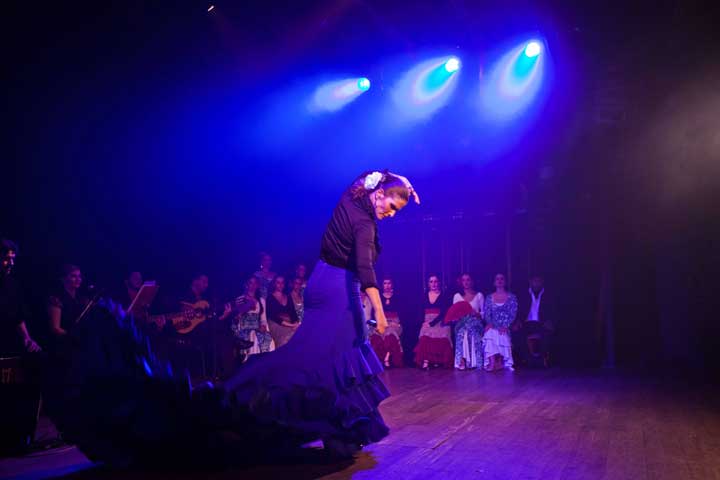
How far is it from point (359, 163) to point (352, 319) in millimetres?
7743

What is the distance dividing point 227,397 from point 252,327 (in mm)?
5762

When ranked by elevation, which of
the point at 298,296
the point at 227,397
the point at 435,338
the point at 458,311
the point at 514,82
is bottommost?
the point at 435,338

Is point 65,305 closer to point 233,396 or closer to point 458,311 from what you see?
point 233,396

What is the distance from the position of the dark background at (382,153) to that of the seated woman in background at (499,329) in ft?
5.00

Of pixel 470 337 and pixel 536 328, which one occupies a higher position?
pixel 536 328

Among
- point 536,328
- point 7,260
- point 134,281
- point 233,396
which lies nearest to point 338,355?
point 233,396

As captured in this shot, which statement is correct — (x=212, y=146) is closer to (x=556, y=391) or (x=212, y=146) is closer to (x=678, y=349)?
(x=556, y=391)

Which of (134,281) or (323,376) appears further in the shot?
(134,281)

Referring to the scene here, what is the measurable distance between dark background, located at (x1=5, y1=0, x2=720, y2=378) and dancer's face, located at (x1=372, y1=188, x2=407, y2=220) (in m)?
4.40

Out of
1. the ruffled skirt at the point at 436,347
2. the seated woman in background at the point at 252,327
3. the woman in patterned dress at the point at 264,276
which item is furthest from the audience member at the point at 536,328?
the woman in patterned dress at the point at 264,276

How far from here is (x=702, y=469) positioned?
114 inches

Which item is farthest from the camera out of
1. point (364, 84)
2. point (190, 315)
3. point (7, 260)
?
point (364, 84)

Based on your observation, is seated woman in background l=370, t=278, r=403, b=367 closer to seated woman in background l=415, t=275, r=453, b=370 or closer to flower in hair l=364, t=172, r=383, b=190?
seated woman in background l=415, t=275, r=453, b=370

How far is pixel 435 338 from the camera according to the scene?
8.80m
